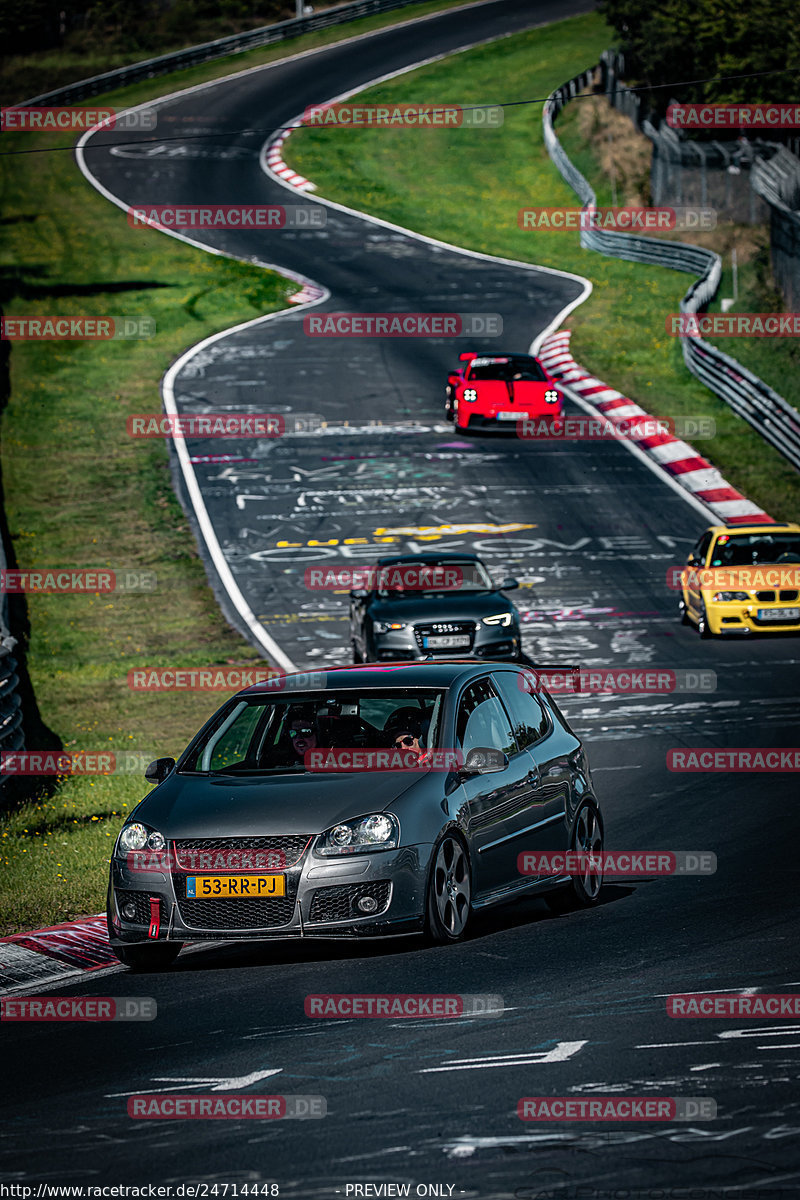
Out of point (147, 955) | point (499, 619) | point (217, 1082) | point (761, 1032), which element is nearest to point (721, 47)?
point (499, 619)

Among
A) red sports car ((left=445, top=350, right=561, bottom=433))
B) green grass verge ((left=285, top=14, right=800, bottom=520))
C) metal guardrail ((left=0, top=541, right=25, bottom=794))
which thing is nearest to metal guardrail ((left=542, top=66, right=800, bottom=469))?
green grass verge ((left=285, top=14, right=800, bottom=520))

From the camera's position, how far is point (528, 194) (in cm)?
6425

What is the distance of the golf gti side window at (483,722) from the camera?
10117mm

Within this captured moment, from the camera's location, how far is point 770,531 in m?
24.8

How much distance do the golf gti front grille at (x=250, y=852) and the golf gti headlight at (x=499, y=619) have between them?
12.0 metres

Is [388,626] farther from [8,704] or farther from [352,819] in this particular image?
[352,819]

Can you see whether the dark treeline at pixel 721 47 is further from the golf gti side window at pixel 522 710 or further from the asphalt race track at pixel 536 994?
the golf gti side window at pixel 522 710

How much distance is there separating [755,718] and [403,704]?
8350 mm

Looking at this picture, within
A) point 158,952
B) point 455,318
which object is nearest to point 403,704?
point 158,952

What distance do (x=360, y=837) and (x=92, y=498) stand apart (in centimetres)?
2495

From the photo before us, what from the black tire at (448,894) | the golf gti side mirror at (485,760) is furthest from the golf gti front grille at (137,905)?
the golf gti side mirror at (485,760)

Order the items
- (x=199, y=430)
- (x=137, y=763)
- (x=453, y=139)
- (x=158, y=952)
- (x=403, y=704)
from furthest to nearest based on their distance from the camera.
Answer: (x=453, y=139) < (x=199, y=430) < (x=137, y=763) < (x=403, y=704) < (x=158, y=952)

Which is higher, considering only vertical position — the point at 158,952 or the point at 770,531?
the point at 158,952

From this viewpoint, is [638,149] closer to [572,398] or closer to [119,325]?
[119,325]
